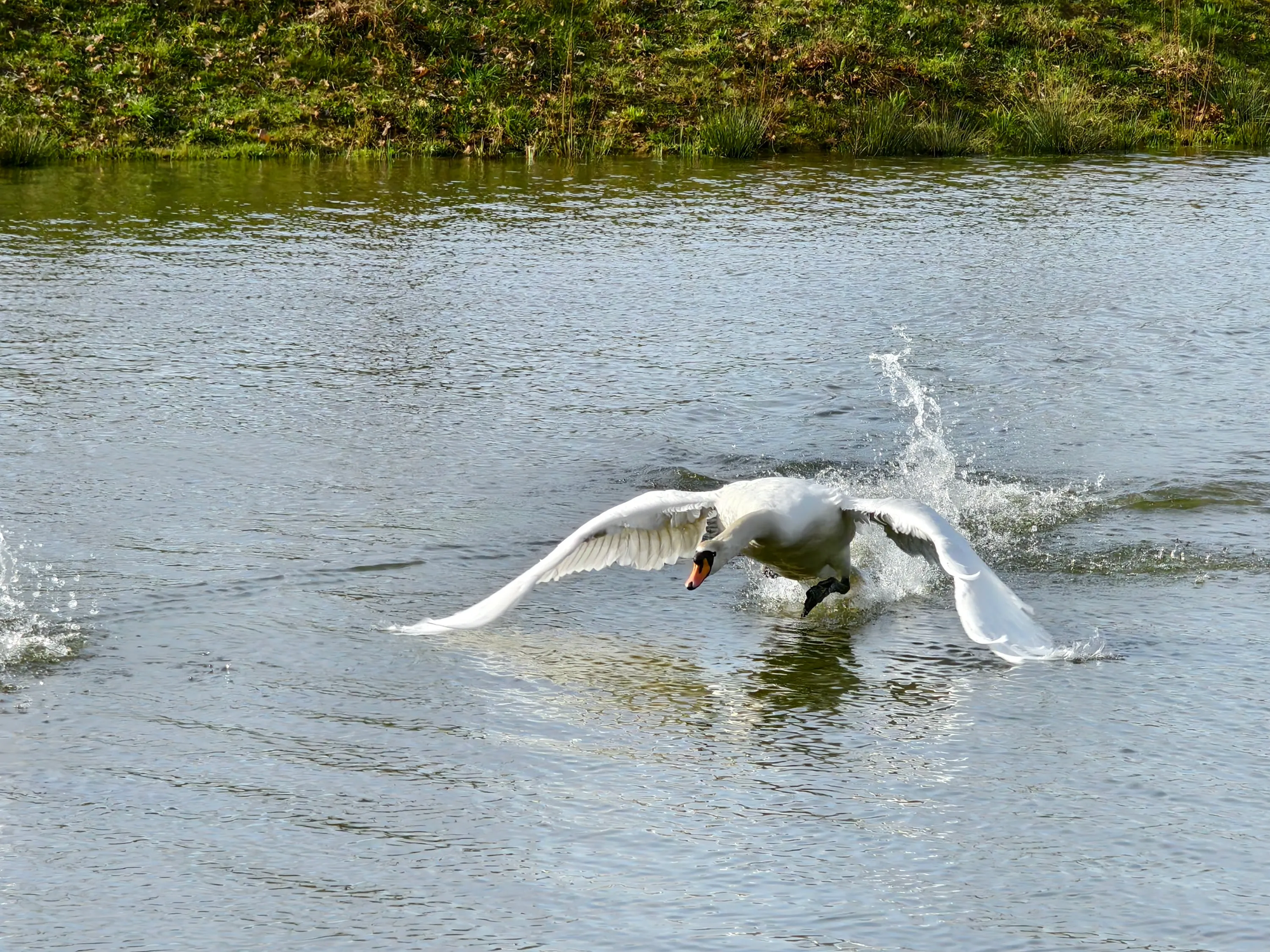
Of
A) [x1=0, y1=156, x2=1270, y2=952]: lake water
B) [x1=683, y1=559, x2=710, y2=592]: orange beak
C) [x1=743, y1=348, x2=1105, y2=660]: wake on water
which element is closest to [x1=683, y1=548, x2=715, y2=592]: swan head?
[x1=683, y1=559, x2=710, y2=592]: orange beak

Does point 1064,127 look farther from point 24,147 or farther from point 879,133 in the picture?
point 24,147

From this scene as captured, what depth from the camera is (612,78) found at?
21.3 metres

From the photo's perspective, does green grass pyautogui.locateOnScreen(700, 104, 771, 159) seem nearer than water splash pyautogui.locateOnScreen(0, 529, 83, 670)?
No

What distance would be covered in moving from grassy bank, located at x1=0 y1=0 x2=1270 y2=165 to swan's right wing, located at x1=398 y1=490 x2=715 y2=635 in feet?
42.6

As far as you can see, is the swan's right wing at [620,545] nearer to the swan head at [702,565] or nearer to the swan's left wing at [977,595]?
the swan head at [702,565]

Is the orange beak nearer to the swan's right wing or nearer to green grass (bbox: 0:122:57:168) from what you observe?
the swan's right wing

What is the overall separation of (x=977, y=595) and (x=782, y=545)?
80cm

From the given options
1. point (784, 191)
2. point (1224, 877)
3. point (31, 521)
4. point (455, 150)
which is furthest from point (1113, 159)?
point (1224, 877)

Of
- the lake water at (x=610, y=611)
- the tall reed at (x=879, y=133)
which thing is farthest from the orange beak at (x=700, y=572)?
the tall reed at (x=879, y=133)

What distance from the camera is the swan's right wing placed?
20.2ft

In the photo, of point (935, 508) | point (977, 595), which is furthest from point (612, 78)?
point (977, 595)

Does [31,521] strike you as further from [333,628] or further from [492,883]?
[492,883]

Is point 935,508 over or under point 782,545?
under

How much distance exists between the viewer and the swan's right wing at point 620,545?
616 centimetres
